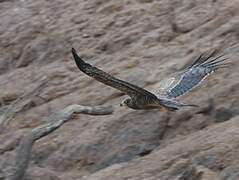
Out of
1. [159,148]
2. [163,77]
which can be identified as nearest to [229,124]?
[159,148]

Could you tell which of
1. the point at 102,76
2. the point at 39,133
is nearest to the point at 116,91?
the point at 39,133

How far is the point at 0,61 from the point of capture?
12.4m

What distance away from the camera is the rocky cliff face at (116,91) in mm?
8695

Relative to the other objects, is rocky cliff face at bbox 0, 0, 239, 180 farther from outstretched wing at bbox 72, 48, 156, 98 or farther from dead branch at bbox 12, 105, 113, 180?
outstretched wing at bbox 72, 48, 156, 98

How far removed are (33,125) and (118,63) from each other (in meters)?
1.35

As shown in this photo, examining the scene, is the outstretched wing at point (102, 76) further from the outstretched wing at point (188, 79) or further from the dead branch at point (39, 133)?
the dead branch at point (39, 133)

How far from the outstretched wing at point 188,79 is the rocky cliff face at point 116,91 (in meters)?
0.40

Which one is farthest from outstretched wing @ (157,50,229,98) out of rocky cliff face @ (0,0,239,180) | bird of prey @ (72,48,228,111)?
rocky cliff face @ (0,0,239,180)

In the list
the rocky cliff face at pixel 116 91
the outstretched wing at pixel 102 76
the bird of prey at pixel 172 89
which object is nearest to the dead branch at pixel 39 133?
the rocky cliff face at pixel 116 91

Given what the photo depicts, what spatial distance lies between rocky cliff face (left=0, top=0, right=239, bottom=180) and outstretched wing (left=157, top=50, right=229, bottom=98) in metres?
0.40

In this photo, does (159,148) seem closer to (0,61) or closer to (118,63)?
(118,63)

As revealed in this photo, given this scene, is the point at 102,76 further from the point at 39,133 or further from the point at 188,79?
the point at 39,133

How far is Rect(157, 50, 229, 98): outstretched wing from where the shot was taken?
29.5ft

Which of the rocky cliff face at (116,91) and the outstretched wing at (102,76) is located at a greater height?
Answer: the outstretched wing at (102,76)
